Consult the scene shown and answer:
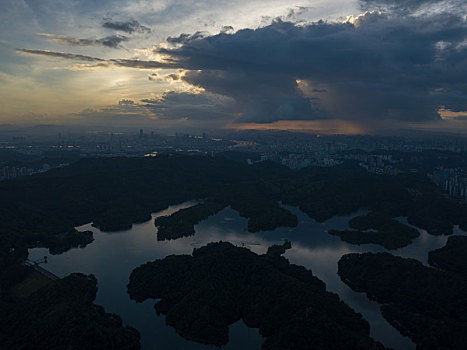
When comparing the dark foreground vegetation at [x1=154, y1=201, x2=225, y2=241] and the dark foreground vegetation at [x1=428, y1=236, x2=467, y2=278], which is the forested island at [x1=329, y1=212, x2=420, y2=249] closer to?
the dark foreground vegetation at [x1=428, y1=236, x2=467, y2=278]

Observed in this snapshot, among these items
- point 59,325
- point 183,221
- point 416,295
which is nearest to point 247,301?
point 59,325

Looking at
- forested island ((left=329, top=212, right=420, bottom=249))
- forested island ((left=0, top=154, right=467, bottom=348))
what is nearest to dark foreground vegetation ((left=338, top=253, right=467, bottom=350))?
forested island ((left=0, top=154, right=467, bottom=348))

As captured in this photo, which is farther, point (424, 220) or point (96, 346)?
point (424, 220)

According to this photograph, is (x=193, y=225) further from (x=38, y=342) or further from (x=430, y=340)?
(x=430, y=340)

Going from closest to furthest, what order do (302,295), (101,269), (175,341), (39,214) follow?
1. (175,341)
2. (302,295)
3. (101,269)
4. (39,214)

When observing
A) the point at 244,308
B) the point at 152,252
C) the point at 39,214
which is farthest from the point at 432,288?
the point at 39,214

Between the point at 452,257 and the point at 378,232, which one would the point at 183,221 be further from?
the point at 452,257

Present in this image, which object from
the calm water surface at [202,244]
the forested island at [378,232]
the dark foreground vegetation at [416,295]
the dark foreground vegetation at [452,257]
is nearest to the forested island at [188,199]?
the forested island at [378,232]

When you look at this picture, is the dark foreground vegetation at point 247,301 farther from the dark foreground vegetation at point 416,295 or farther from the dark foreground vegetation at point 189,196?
the dark foreground vegetation at point 189,196
